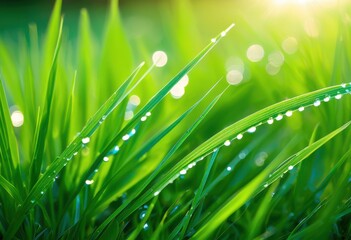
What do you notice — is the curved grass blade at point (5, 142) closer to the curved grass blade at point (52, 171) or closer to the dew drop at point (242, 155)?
the curved grass blade at point (52, 171)

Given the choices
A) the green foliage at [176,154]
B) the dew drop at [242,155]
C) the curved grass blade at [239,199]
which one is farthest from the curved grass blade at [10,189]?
the dew drop at [242,155]

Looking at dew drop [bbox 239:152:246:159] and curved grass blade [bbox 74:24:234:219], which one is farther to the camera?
dew drop [bbox 239:152:246:159]

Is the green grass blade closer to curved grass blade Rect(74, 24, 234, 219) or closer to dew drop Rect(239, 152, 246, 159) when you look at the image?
curved grass blade Rect(74, 24, 234, 219)

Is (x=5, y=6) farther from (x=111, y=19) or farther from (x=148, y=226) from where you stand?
(x=148, y=226)

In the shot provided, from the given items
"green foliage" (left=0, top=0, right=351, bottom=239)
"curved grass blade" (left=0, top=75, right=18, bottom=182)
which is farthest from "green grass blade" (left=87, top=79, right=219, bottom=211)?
"curved grass blade" (left=0, top=75, right=18, bottom=182)

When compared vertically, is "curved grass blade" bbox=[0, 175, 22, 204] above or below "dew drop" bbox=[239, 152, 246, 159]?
below

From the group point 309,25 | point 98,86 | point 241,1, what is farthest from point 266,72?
point 241,1

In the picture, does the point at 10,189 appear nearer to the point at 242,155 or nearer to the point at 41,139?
the point at 41,139

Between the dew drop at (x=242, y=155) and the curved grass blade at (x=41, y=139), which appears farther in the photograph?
the dew drop at (x=242, y=155)
